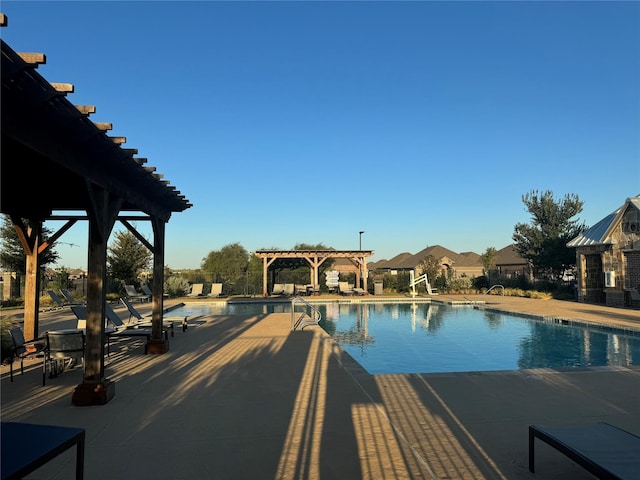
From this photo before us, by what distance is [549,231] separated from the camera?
26281mm

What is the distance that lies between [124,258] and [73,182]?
1855 centimetres

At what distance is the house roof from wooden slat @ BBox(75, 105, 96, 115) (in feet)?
64.0

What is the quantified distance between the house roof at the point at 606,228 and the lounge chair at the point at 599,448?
17.7 metres

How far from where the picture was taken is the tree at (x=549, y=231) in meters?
24.6

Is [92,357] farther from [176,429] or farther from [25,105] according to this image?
[25,105]

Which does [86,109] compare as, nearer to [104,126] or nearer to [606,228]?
[104,126]

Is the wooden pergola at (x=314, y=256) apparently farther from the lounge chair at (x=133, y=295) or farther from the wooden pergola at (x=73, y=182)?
the wooden pergola at (x=73, y=182)

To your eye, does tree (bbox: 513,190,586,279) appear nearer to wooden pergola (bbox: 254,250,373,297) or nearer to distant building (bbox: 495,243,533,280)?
wooden pergola (bbox: 254,250,373,297)

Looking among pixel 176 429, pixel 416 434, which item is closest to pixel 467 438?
pixel 416 434

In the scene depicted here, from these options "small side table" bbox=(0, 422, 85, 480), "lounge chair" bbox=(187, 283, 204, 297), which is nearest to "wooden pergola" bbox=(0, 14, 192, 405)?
"small side table" bbox=(0, 422, 85, 480)

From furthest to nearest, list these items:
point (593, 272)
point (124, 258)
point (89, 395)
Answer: point (124, 258)
point (593, 272)
point (89, 395)

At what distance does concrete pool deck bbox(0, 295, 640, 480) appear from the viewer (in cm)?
288

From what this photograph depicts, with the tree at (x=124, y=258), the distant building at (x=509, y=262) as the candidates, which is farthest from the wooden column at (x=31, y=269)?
the distant building at (x=509, y=262)

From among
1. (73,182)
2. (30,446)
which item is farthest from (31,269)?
(30,446)
